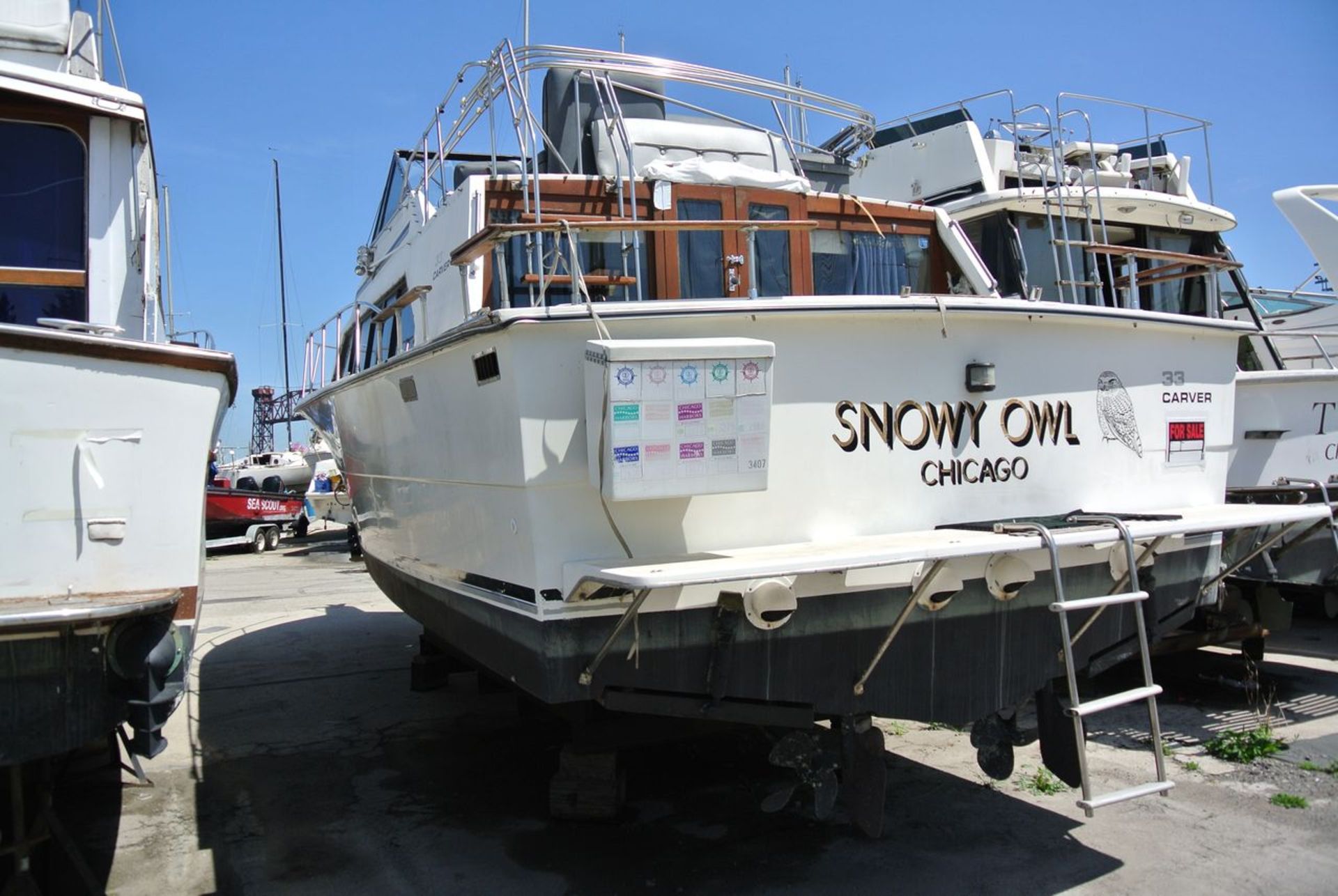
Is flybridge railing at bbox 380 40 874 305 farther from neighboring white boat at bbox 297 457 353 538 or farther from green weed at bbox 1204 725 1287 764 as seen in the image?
neighboring white boat at bbox 297 457 353 538

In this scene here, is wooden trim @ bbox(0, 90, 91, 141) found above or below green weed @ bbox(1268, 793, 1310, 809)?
above

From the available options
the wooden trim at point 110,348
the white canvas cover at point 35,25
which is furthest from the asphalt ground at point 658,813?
the white canvas cover at point 35,25

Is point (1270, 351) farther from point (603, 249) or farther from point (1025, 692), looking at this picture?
point (603, 249)

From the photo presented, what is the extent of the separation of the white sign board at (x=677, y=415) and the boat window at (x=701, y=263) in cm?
125

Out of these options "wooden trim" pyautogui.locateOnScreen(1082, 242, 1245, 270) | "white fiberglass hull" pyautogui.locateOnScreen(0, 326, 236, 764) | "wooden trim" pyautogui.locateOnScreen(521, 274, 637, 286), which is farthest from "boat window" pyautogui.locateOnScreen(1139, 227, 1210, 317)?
"white fiberglass hull" pyautogui.locateOnScreen(0, 326, 236, 764)

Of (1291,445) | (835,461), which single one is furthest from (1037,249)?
(835,461)

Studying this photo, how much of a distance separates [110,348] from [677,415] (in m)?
1.70

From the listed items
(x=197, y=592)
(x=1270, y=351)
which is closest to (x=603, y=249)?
(x=197, y=592)

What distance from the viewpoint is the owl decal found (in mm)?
4289

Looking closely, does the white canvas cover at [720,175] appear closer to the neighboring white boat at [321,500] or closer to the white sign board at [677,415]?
the white sign board at [677,415]

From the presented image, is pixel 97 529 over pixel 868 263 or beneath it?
beneath

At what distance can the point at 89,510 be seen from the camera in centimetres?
289

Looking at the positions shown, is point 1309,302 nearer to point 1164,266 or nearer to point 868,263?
point 1164,266

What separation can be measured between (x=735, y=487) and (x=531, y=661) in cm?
97
